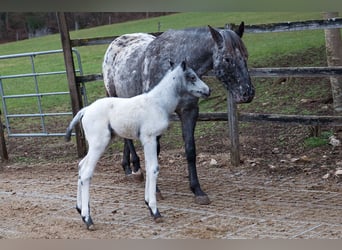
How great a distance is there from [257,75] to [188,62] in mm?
1417

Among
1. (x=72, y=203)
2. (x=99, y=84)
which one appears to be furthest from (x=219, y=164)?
(x=99, y=84)

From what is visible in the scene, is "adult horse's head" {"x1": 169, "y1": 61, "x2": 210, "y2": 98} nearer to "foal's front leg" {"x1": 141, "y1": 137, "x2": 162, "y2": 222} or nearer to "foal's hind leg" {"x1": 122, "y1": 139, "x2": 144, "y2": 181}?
"foal's front leg" {"x1": 141, "y1": 137, "x2": 162, "y2": 222}

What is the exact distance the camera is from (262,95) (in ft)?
30.2

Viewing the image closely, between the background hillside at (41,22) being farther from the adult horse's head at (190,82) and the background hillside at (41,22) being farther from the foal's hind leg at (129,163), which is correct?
the adult horse's head at (190,82)

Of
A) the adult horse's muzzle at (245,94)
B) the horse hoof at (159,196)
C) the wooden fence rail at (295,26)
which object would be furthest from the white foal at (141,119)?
the wooden fence rail at (295,26)

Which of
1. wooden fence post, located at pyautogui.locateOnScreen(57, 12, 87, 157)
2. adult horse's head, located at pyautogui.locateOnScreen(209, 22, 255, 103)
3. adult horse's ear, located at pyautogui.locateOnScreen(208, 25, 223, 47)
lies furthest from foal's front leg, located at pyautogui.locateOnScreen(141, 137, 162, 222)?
wooden fence post, located at pyautogui.locateOnScreen(57, 12, 87, 157)

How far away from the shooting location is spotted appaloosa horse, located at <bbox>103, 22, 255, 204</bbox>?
16.2 feet

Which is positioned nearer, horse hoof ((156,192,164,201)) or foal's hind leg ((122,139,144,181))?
horse hoof ((156,192,164,201))

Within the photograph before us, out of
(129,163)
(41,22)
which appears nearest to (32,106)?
(41,22)

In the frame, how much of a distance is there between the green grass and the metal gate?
0.02 metres

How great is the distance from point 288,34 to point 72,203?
27.7 ft

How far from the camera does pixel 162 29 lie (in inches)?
436

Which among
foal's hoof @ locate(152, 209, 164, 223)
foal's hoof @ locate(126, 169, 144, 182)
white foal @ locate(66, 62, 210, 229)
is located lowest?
foal's hoof @ locate(126, 169, 144, 182)

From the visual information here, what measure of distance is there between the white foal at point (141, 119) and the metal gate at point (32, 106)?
114 inches
